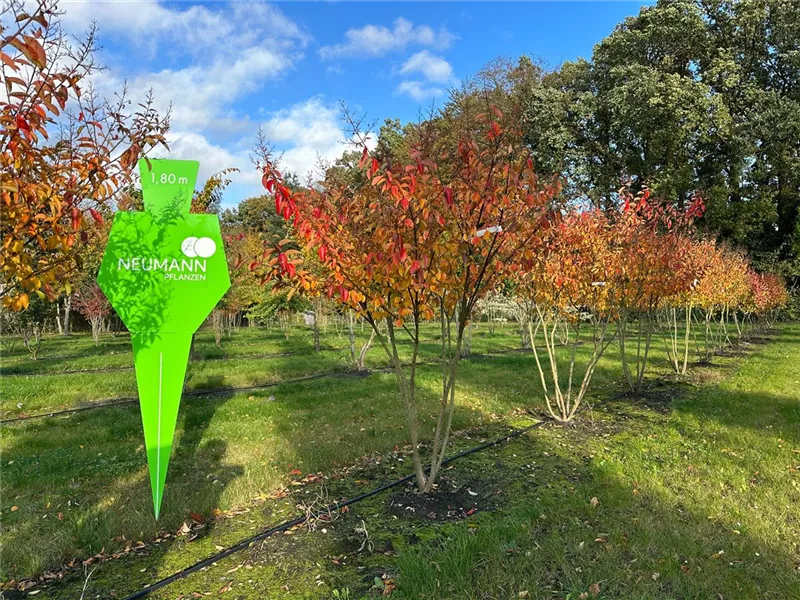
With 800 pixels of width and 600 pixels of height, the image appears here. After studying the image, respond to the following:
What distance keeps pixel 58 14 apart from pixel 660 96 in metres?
20.9

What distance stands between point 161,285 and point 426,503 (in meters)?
2.67

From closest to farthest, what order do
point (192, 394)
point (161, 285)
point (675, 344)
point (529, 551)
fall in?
point (529, 551), point (161, 285), point (192, 394), point (675, 344)

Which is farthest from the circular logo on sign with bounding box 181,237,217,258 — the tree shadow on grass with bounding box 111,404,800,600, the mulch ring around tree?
the mulch ring around tree

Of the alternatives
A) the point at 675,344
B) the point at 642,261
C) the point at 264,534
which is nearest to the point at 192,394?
the point at 264,534

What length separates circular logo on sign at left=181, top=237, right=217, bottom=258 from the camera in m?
3.87

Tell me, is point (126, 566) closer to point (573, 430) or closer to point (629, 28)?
point (573, 430)

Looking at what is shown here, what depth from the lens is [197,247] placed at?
389 centimetres

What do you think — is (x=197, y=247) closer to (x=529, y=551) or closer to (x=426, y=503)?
(x=426, y=503)

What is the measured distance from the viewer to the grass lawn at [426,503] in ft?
10.1

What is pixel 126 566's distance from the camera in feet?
10.9

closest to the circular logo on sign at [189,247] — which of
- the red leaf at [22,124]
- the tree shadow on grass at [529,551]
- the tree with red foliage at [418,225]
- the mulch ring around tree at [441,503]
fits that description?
the tree with red foliage at [418,225]

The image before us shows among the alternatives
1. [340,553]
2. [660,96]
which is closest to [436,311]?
[340,553]

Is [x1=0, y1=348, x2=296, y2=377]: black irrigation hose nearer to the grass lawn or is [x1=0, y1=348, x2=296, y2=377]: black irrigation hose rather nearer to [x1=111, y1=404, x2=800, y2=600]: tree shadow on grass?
the grass lawn

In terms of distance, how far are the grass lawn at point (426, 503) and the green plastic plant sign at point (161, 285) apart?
747 millimetres
